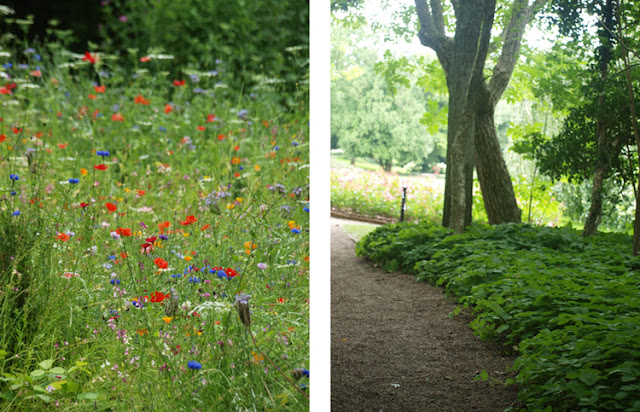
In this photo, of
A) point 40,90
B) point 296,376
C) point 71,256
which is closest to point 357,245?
point 296,376

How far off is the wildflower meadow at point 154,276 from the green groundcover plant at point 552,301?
687 mm

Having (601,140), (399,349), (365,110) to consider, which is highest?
(365,110)

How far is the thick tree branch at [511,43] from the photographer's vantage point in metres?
1.98

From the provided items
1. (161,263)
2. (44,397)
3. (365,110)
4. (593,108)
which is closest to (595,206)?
(593,108)

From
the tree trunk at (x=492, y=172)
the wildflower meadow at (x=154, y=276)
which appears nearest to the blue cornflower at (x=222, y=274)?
the wildflower meadow at (x=154, y=276)

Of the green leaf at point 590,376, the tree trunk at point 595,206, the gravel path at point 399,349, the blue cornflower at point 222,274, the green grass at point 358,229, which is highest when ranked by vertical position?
the tree trunk at point 595,206

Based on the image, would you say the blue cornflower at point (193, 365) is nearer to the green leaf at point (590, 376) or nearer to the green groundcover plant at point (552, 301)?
the green groundcover plant at point (552, 301)

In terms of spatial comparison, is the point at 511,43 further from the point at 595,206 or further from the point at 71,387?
the point at 71,387

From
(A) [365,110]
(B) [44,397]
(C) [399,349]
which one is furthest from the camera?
(A) [365,110]

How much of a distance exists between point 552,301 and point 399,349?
64 cm

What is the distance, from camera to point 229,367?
5.93ft

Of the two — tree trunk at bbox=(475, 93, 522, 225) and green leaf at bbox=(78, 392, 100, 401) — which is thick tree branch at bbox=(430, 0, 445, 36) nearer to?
tree trunk at bbox=(475, 93, 522, 225)

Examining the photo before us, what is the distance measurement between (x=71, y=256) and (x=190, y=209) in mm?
796

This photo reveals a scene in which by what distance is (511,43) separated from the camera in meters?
2.05
